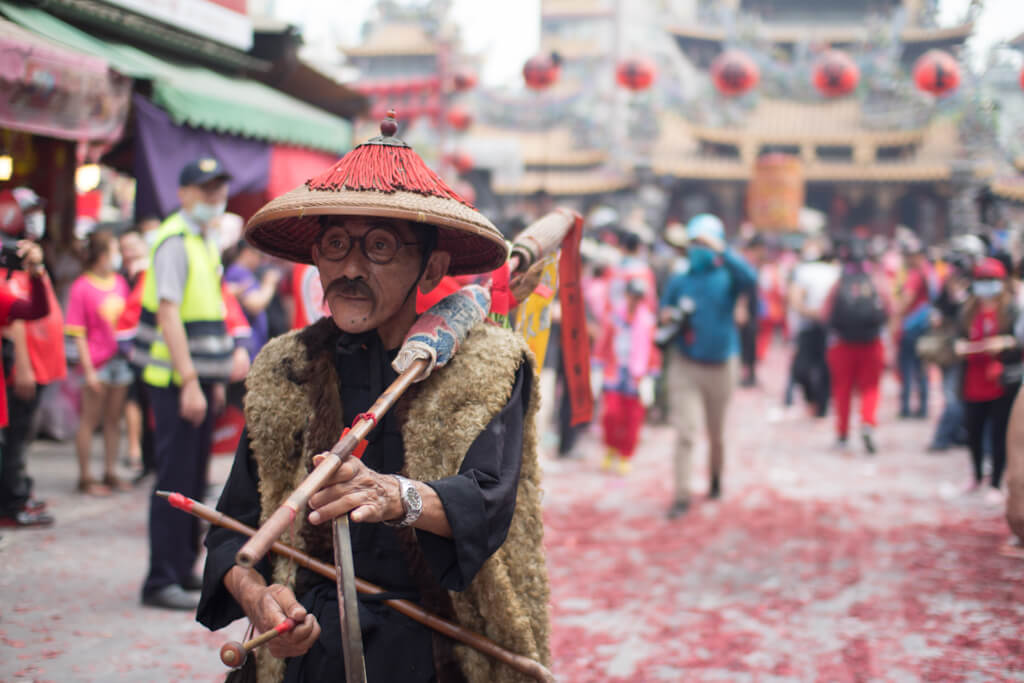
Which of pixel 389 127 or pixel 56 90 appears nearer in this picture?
pixel 389 127

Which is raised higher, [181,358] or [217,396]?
[181,358]

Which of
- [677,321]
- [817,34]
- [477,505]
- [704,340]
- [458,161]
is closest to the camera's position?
[477,505]

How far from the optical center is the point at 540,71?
16.8 meters

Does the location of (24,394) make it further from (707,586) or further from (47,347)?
(707,586)

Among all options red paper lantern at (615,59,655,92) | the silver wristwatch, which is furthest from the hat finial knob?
red paper lantern at (615,59,655,92)

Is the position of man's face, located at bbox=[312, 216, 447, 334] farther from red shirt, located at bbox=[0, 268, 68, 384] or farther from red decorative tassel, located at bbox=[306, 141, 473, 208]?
red shirt, located at bbox=[0, 268, 68, 384]

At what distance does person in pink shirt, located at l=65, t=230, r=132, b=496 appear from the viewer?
20.5ft

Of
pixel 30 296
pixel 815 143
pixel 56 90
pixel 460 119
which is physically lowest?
pixel 30 296

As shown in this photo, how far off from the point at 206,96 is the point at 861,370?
6312 mm

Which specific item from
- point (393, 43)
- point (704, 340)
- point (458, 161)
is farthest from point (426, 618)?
point (393, 43)

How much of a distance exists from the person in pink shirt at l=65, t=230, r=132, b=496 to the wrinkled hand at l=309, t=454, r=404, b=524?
508 centimetres

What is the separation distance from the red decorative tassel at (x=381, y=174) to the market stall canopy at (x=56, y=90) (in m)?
3.42

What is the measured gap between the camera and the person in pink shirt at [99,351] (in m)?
6.26

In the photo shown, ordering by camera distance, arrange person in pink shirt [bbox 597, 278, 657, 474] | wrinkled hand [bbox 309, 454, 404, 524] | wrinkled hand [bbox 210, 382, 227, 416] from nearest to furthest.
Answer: wrinkled hand [bbox 309, 454, 404, 524] → wrinkled hand [bbox 210, 382, 227, 416] → person in pink shirt [bbox 597, 278, 657, 474]
